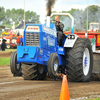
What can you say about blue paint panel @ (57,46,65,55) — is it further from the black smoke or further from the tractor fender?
the black smoke

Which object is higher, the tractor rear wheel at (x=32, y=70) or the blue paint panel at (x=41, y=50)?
the blue paint panel at (x=41, y=50)

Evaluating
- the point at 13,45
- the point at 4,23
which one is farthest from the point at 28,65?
the point at 4,23

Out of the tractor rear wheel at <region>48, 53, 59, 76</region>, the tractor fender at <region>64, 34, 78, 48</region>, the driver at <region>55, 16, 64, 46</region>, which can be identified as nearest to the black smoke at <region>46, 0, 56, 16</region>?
the driver at <region>55, 16, 64, 46</region>

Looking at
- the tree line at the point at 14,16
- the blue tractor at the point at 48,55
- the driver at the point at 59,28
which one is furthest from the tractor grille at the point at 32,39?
the tree line at the point at 14,16

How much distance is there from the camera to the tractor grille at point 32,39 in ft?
23.9

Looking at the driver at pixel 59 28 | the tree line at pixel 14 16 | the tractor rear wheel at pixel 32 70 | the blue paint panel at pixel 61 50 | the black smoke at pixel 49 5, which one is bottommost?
the tractor rear wheel at pixel 32 70

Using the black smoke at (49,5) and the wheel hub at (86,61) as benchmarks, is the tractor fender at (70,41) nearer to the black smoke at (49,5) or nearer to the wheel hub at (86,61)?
the wheel hub at (86,61)

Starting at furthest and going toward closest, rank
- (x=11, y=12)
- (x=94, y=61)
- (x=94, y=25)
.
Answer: (x=11, y=12) → (x=94, y=25) → (x=94, y=61)

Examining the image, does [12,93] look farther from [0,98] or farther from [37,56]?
[37,56]

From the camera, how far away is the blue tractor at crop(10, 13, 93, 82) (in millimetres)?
7105

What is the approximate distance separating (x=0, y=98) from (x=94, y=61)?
14.9ft

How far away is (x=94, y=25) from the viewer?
20.3 metres

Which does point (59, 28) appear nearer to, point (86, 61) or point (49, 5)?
point (49, 5)

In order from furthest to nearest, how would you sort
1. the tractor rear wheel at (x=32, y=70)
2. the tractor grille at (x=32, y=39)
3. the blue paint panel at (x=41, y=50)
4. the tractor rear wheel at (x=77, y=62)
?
the tractor rear wheel at (x=77, y=62) → the tractor rear wheel at (x=32, y=70) → the tractor grille at (x=32, y=39) → the blue paint panel at (x=41, y=50)
